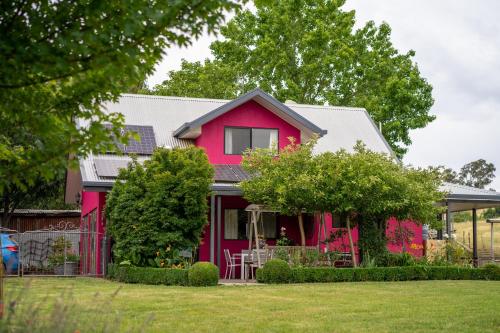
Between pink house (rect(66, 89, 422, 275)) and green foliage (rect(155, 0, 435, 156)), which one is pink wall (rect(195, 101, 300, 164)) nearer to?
pink house (rect(66, 89, 422, 275))

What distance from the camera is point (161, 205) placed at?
17.9m

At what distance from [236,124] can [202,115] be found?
1.78 metres

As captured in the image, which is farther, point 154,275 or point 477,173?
point 477,173

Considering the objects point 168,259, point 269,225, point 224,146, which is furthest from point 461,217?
point 168,259

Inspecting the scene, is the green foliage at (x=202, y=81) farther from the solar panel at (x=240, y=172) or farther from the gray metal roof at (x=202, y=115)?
the solar panel at (x=240, y=172)

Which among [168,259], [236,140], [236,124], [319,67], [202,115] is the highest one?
[319,67]

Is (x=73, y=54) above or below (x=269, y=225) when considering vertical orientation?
above

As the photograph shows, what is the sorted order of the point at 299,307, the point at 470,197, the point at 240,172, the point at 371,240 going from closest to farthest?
the point at 299,307 → the point at 371,240 → the point at 240,172 → the point at 470,197

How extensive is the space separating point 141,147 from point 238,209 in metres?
3.49

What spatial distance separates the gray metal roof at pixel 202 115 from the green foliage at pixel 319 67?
8649mm

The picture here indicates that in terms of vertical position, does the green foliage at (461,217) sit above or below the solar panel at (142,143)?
below

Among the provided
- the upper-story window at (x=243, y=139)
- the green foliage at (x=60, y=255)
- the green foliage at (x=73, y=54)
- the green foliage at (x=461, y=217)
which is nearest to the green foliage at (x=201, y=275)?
the green foliage at (x=60, y=255)

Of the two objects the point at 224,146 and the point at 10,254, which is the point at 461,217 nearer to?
the point at 224,146

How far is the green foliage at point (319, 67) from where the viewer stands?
36.5 m
